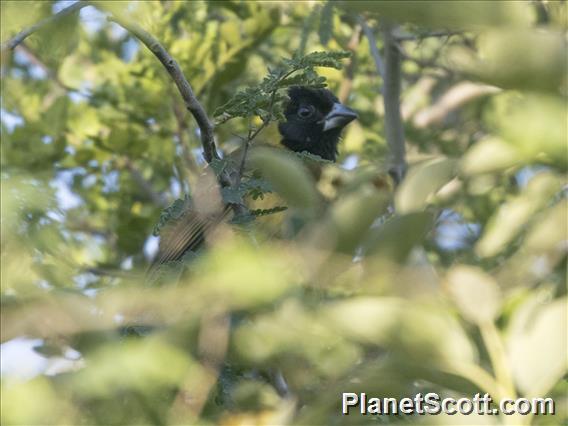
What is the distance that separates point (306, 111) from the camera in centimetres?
517

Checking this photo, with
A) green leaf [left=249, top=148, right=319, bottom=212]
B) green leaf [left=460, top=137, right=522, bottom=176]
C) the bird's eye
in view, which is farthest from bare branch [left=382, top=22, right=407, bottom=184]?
green leaf [left=460, top=137, right=522, bottom=176]

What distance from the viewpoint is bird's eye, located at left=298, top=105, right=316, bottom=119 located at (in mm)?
5125

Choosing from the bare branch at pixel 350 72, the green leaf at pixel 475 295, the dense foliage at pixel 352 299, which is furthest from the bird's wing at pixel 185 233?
the bare branch at pixel 350 72

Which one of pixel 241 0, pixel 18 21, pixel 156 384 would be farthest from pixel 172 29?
pixel 156 384

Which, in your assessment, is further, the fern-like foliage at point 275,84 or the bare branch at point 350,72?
the bare branch at point 350,72

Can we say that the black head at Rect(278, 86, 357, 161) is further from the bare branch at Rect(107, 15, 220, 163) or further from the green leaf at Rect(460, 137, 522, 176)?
the green leaf at Rect(460, 137, 522, 176)

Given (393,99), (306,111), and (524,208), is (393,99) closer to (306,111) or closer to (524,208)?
(306,111)

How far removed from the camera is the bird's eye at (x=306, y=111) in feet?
16.8

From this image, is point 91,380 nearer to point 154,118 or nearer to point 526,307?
point 526,307

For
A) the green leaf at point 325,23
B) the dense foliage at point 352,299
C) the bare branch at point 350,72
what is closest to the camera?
the dense foliage at point 352,299

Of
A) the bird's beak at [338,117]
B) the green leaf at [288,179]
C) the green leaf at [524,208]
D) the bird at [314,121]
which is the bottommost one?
the green leaf at [288,179]

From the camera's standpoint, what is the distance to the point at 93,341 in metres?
1.06

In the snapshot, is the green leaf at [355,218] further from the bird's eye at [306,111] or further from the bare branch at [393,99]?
the bird's eye at [306,111]

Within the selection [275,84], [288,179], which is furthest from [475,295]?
[275,84]
